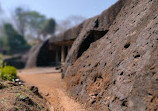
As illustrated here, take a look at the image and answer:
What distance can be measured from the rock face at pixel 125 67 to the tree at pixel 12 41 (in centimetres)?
2514

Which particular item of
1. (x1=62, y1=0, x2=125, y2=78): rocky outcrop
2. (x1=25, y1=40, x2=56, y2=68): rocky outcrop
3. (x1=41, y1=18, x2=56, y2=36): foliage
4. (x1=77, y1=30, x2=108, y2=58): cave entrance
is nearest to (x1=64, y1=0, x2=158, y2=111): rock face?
(x1=62, y1=0, x2=125, y2=78): rocky outcrop

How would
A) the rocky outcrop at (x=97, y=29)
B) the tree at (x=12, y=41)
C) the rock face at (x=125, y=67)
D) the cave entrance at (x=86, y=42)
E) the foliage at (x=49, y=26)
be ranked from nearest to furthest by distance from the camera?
1. the rock face at (x=125, y=67)
2. the rocky outcrop at (x=97, y=29)
3. the cave entrance at (x=86, y=42)
4. the tree at (x=12, y=41)
5. the foliage at (x=49, y=26)

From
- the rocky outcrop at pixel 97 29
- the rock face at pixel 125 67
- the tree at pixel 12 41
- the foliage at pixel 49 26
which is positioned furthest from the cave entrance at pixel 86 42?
the foliage at pixel 49 26

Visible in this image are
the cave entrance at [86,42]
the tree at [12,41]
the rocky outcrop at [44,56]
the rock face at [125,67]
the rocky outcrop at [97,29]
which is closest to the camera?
the rock face at [125,67]

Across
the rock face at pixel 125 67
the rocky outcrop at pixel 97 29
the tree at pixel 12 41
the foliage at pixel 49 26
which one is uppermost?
the foliage at pixel 49 26

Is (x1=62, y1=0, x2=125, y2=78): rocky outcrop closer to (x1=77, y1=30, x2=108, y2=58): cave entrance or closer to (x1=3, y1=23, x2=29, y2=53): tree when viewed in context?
(x1=77, y1=30, x2=108, y2=58): cave entrance

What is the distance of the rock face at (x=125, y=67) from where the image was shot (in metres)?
3.10

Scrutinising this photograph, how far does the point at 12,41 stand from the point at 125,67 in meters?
28.7

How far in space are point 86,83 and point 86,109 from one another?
970 millimetres

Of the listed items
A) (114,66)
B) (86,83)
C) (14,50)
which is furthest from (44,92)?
(14,50)

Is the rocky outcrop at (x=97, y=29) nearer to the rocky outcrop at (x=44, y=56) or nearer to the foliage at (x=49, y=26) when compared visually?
the rocky outcrop at (x=44, y=56)

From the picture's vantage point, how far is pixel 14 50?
95.1 ft

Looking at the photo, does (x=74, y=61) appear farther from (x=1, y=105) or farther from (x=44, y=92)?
(x=1, y=105)

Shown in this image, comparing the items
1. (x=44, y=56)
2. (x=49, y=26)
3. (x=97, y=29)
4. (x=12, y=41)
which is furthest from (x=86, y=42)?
(x=49, y=26)
